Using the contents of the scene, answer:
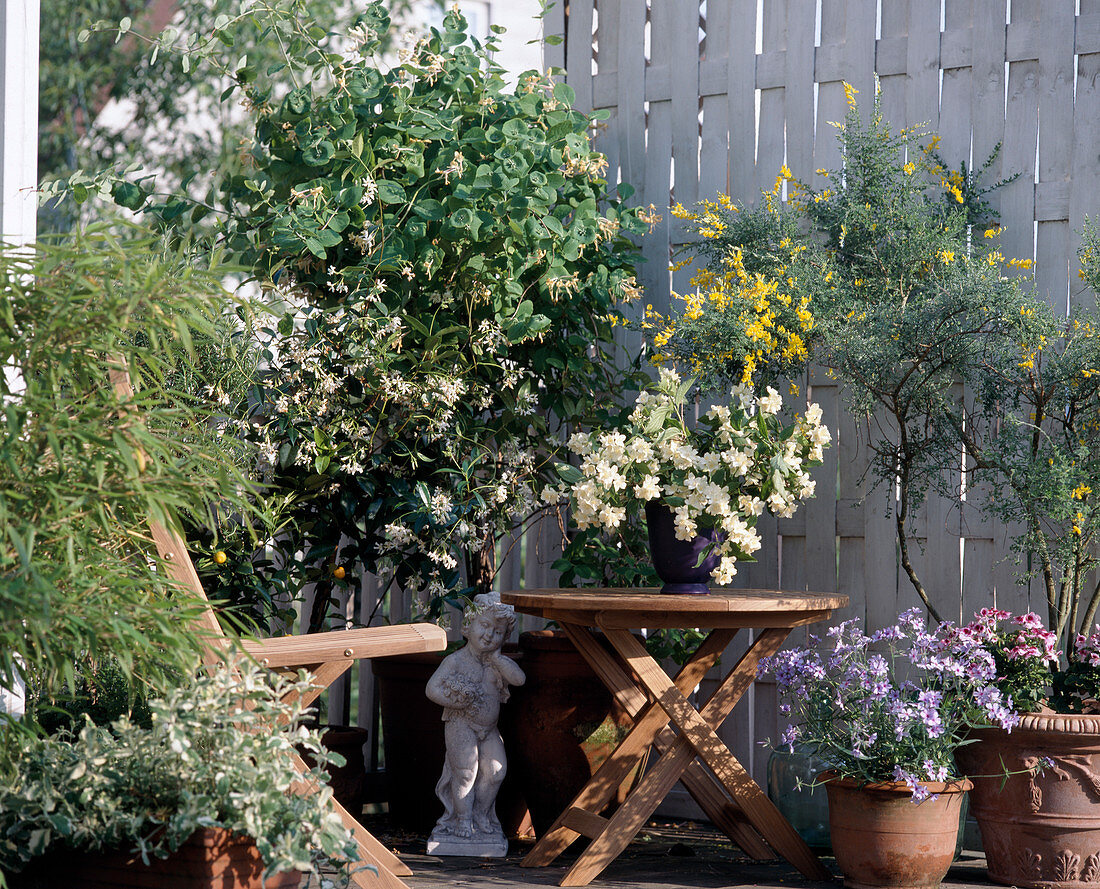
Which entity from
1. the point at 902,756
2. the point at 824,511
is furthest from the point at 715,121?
the point at 902,756

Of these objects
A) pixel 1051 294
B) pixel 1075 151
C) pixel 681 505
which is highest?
pixel 1075 151

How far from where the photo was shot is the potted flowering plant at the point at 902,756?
281 centimetres

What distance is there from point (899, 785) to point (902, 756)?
7 centimetres

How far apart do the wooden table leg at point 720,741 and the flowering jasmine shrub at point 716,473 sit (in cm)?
28

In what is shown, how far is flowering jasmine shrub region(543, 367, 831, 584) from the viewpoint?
2.96 meters

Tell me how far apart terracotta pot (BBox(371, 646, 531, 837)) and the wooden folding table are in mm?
603

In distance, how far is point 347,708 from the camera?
4184 mm

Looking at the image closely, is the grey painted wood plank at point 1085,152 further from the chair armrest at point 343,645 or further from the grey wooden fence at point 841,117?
the chair armrest at point 343,645

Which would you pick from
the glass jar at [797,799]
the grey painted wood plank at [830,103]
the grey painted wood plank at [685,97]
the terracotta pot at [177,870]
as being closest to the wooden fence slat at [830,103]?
the grey painted wood plank at [830,103]

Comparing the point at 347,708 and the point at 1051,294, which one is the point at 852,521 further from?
the point at 347,708

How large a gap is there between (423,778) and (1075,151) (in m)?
2.79

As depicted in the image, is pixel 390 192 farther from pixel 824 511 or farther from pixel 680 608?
pixel 824 511

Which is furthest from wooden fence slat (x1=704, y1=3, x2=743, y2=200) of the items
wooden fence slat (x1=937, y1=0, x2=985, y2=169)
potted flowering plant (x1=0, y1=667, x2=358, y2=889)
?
potted flowering plant (x1=0, y1=667, x2=358, y2=889)

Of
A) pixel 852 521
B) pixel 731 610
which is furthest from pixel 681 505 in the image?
pixel 852 521
